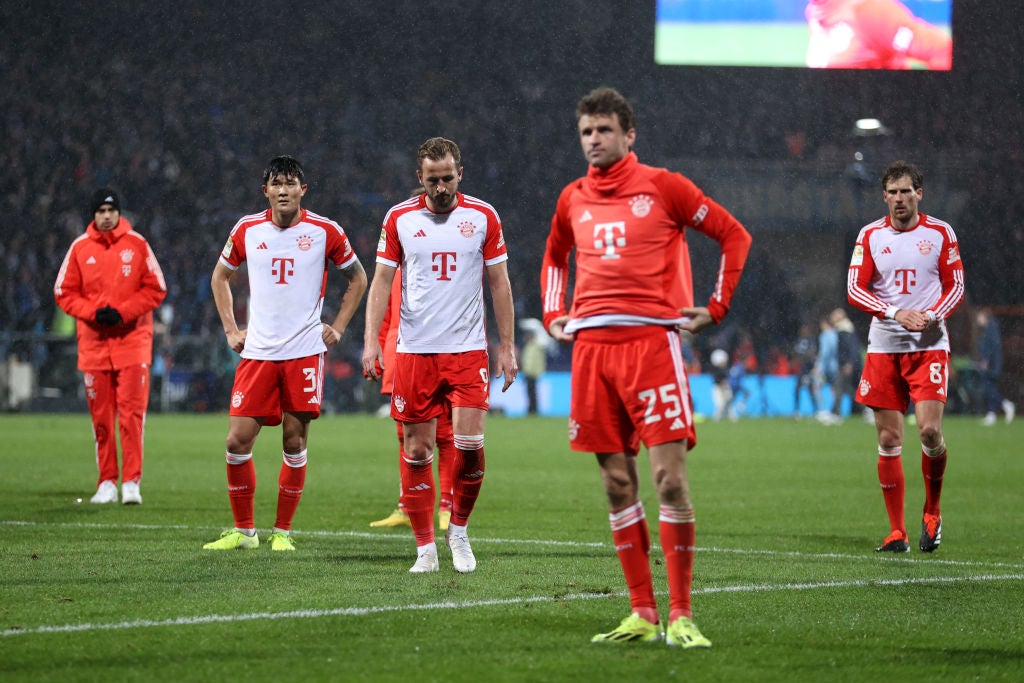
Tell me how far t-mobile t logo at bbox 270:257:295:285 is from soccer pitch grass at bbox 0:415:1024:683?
5.13 ft

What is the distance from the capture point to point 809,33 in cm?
2938

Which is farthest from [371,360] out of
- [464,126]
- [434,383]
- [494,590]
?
[464,126]

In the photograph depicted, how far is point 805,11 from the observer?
29.6 m

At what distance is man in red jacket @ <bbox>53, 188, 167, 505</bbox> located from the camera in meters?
10.9

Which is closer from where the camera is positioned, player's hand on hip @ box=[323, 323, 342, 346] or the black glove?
player's hand on hip @ box=[323, 323, 342, 346]

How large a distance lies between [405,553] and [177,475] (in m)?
6.27

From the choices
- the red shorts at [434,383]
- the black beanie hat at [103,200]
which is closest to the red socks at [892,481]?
the red shorts at [434,383]

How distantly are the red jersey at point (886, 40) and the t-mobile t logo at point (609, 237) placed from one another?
24882mm

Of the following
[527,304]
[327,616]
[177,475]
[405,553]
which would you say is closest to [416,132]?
[527,304]

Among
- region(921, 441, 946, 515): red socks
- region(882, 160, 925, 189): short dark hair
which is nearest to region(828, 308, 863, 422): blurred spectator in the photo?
region(921, 441, 946, 515): red socks

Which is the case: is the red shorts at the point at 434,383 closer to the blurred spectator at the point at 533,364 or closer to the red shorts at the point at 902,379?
the red shorts at the point at 902,379

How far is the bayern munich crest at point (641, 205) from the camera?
5293mm

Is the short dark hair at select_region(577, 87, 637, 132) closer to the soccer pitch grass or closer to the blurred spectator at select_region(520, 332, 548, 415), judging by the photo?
the soccer pitch grass

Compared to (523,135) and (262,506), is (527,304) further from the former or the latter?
(262,506)
